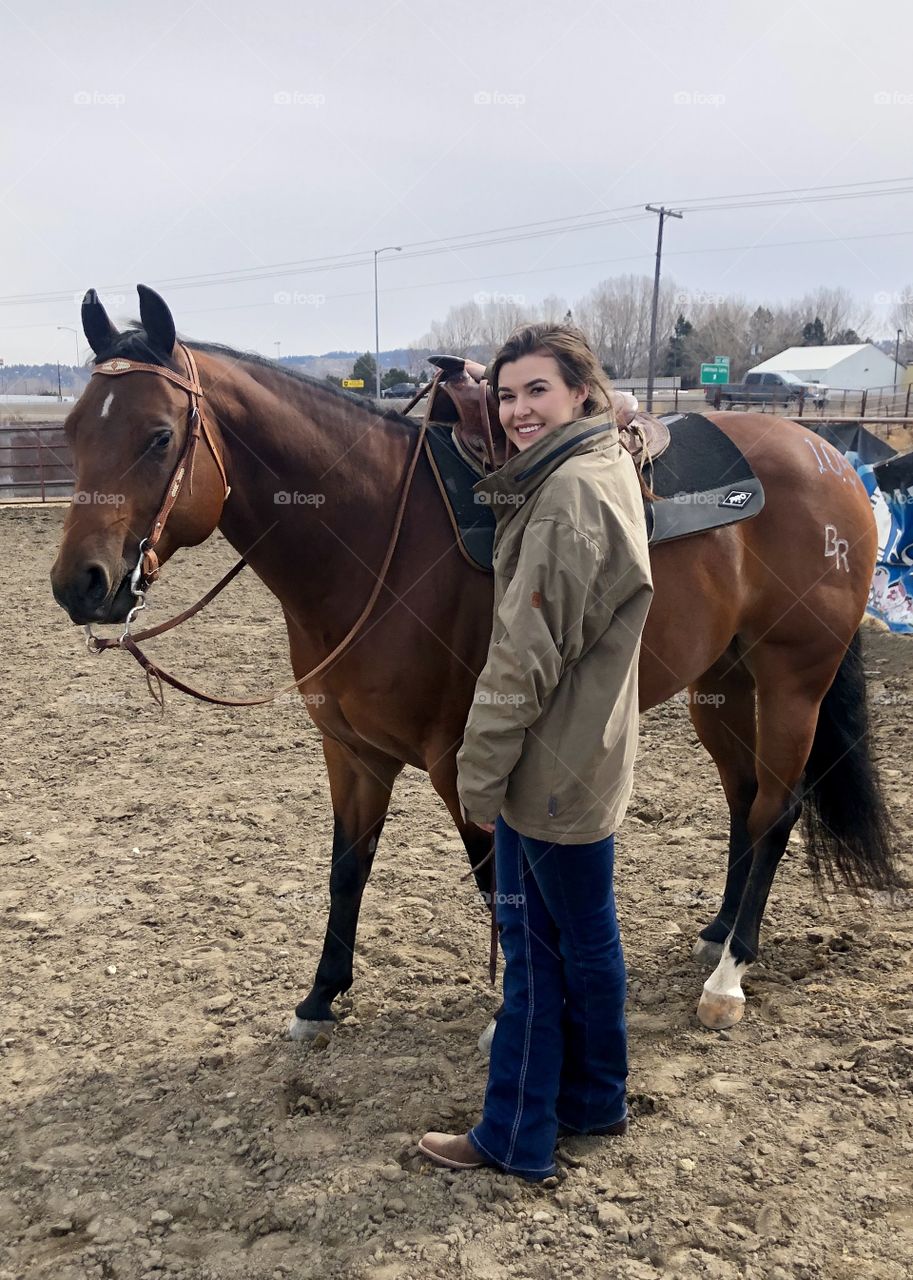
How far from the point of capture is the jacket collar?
2.07m

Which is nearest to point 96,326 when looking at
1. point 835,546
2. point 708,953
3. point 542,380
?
point 542,380

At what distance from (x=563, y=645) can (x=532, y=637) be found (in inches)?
4.1

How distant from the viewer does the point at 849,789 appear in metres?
3.66

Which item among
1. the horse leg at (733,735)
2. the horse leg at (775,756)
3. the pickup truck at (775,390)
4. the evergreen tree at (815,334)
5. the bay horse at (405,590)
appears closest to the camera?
the bay horse at (405,590)

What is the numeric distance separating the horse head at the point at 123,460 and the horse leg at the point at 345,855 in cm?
97

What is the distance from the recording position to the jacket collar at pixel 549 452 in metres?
2.07

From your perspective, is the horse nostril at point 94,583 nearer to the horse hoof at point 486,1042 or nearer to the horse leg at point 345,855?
the horse leg at point 345,855

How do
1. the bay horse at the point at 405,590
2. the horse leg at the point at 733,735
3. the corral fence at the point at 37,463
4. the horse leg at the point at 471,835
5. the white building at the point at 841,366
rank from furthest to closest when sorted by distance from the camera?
1. the white building at the point at 841,366
2. the corral fence at the point at 37,463
3. the horse leg at the point at 733,735
4. the horse leg at the point at 471,835
5. the bay horse at the point at 405,590

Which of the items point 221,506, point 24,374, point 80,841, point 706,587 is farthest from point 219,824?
point 24,374

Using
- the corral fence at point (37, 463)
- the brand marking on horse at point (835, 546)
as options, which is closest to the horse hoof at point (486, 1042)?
the brand marking on horse at point (835, 546)

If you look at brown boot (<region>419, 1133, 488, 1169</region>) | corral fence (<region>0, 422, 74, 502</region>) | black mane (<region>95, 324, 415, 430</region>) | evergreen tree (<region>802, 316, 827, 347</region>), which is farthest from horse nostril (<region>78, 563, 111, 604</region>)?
evergreen tree (<region>802, 316, 827, 347</region>)

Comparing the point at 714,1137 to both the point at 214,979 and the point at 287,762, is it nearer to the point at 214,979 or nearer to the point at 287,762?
the point at 214,979

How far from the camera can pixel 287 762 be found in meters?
5.37

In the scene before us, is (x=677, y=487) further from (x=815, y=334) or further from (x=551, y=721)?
(x=815, y=334)
